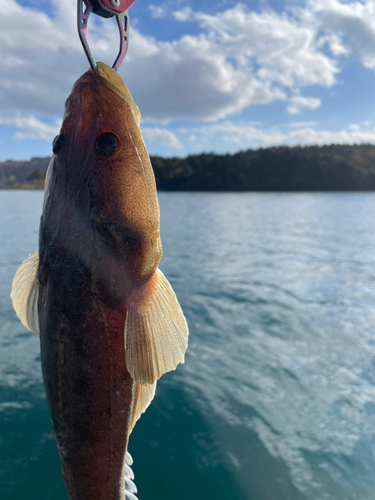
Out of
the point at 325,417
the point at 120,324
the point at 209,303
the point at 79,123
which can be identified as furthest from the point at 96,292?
the point at 209,303

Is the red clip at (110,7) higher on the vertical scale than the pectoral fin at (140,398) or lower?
higher

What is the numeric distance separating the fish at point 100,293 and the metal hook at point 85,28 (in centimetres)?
10

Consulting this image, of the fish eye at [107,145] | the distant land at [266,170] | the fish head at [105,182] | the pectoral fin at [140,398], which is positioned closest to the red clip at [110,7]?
the fish head at [105,182]

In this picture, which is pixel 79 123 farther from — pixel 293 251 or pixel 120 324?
pixel 293 251

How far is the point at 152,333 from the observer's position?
1.67 metres

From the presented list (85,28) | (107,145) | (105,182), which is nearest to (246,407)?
(105,182)

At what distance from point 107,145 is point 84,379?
121cm

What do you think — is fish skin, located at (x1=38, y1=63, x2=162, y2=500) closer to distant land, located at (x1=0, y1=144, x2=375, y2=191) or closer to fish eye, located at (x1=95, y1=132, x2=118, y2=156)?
fish eye, located at (x1=95, y1=132, x2=118, y2=156)

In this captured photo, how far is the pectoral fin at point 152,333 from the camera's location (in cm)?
165

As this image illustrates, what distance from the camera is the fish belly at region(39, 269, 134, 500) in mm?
1676

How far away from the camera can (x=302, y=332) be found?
711 cm

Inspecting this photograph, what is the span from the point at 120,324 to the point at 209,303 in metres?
7.18

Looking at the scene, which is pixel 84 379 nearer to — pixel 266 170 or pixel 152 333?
pixel 152 333

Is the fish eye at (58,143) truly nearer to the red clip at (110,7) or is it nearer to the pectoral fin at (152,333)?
the red clip at (110,7)
